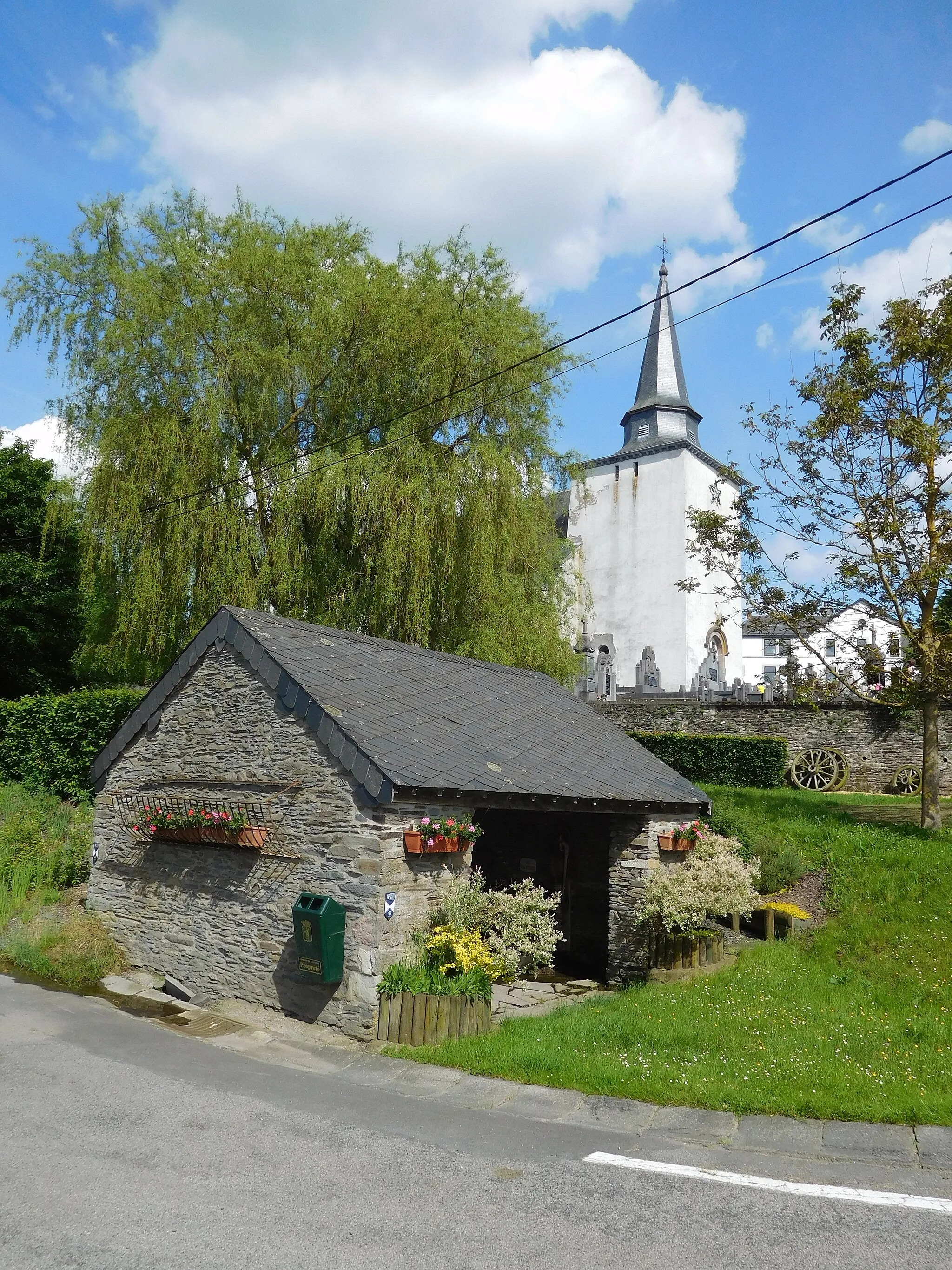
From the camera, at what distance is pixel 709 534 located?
17.7 meters

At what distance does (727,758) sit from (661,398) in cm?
3486

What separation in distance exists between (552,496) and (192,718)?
1099 cm

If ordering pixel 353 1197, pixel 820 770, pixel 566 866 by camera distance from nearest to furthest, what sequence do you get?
pixel 353 1197 < pixel 566 866 < pixel 820 770

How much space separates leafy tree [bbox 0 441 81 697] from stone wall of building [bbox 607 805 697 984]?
16809mm

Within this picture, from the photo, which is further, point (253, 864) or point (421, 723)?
point (421, 723)

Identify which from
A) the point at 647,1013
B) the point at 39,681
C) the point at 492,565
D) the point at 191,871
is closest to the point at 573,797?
the point at 647,1013

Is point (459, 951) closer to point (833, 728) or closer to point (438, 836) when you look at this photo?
point (438, 836)

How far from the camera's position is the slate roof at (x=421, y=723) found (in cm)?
929

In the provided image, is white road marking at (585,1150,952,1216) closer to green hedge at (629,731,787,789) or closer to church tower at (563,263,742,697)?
green hedge at (629,731,787,789)

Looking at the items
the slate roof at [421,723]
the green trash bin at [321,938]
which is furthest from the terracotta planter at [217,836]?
the slate roof at [421,723]

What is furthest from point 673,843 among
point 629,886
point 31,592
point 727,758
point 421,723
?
point 31,592

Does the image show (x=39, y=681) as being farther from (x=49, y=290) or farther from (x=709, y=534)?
(x=709, y=534)

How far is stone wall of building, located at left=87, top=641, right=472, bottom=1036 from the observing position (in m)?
8.74

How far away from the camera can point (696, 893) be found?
35.6 ft
